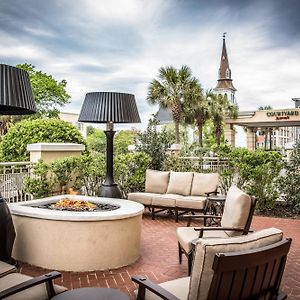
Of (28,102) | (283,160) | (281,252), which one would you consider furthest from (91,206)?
(283,160)

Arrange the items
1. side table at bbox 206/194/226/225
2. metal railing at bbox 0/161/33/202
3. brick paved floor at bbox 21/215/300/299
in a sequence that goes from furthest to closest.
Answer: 1. metal railing at bbox 0/161/33/202
2. side table at bbox 206/194/226/225
3. brick paved floor at bbox 21/215/300/299

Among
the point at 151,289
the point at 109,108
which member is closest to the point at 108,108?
the point at 109,108

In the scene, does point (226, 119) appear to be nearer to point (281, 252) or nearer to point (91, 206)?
point (91, 206)

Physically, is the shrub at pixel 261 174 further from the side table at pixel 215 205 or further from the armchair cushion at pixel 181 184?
the armchair cushion at pixel 181 184

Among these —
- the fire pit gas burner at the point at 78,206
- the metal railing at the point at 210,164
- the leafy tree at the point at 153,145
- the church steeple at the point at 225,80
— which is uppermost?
the church steeple at the point at 225,80

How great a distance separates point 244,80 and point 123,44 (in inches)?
564

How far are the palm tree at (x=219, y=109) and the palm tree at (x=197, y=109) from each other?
633 millimetres

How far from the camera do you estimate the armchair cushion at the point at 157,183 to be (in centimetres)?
781

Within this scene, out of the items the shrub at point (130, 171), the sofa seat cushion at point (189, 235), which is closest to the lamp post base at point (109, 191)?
the sofa seat cushion at point (189, 235)

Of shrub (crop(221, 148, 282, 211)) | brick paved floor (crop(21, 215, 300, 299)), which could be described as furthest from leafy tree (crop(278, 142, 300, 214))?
brick paved floor (crop(21, 215, 300, 299))

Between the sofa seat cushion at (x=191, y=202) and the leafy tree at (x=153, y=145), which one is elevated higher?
the leafy tree at (x=153, y=145)

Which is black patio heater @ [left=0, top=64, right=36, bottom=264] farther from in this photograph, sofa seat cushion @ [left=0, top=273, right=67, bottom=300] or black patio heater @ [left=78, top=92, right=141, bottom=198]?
black patio heater @ [left=78, top=92, right=141, bottom=198]

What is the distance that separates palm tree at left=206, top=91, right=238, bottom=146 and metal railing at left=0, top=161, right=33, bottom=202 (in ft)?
54.8

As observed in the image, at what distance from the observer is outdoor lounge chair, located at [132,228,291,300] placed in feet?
6.93
